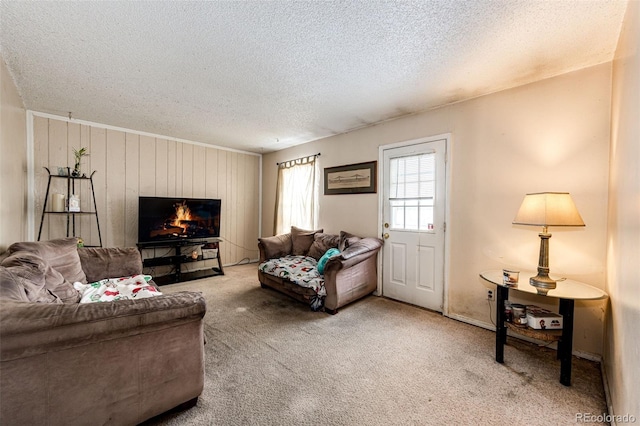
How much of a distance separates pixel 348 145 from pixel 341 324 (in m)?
2.64

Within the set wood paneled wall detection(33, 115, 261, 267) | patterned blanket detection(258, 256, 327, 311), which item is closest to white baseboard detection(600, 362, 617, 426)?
patterned blanket detection(258, 256, 327, 311)

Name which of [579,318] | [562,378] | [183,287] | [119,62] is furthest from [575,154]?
[183,287]

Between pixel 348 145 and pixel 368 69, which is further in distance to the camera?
pixel 348 145

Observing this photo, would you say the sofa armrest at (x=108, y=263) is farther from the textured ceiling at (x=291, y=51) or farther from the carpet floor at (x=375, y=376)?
the textured ceiling at (x=291, y=51)

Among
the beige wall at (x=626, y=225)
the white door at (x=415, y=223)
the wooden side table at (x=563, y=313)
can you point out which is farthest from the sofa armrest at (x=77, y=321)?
the white door at (x=415, y=223)

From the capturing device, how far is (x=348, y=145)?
4.07 m

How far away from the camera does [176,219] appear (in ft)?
14.1

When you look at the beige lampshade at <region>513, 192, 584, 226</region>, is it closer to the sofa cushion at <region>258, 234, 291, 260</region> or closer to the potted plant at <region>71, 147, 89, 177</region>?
the sofa cushion at <region>258, 234, 291, 260</region>

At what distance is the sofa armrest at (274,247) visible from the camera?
4.04m

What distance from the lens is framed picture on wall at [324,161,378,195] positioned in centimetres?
376

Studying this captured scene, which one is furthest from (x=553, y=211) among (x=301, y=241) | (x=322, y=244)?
(x=301, y=241)

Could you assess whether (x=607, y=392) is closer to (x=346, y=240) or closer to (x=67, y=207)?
(x=346, y=240)

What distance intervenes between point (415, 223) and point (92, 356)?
3.16 meters

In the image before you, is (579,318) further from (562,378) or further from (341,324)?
(341,324)
